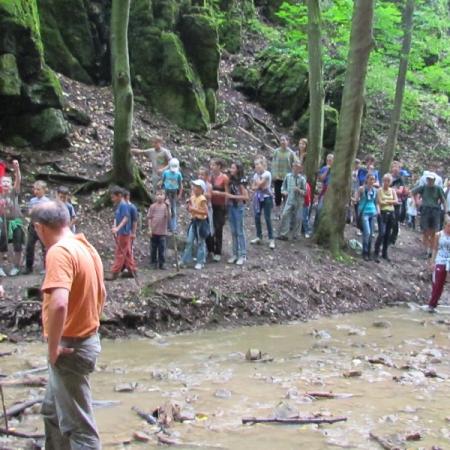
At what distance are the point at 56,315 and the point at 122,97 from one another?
11.0m

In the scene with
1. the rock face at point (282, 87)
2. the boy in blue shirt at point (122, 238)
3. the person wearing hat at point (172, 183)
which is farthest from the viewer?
the rock face at point (282, 87)

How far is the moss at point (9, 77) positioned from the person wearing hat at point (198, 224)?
562 centimetres

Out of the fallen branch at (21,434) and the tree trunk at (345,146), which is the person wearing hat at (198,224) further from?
the fallen branch at (21,434)

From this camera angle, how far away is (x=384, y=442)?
589 centimetres

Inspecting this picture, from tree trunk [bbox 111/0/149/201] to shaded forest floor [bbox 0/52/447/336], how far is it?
889 mm

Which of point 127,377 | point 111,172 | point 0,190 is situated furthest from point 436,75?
point 127,377

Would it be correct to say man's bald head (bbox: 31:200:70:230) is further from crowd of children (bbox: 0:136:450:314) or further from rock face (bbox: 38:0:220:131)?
rock face (bbox: 38:0:220:131)

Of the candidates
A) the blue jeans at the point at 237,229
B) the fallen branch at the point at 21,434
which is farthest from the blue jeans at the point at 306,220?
the fallen branch at the point at 21,434

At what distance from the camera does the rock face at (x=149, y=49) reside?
19641 millimetres

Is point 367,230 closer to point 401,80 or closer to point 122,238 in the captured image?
point 122,238

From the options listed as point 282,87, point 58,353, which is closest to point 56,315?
point 58,353

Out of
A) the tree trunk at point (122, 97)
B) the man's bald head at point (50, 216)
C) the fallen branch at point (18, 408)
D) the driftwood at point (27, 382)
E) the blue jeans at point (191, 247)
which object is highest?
the tree trunk at point (122, 97)

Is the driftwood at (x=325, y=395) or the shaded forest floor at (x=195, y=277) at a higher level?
the shaded forest floor at (x=195, y=277)

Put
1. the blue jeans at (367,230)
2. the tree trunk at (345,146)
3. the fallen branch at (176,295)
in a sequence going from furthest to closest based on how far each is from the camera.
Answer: the blue jeans at (367,230) → the tree trunk at (345,146) → the fallen branch at (176,295)
